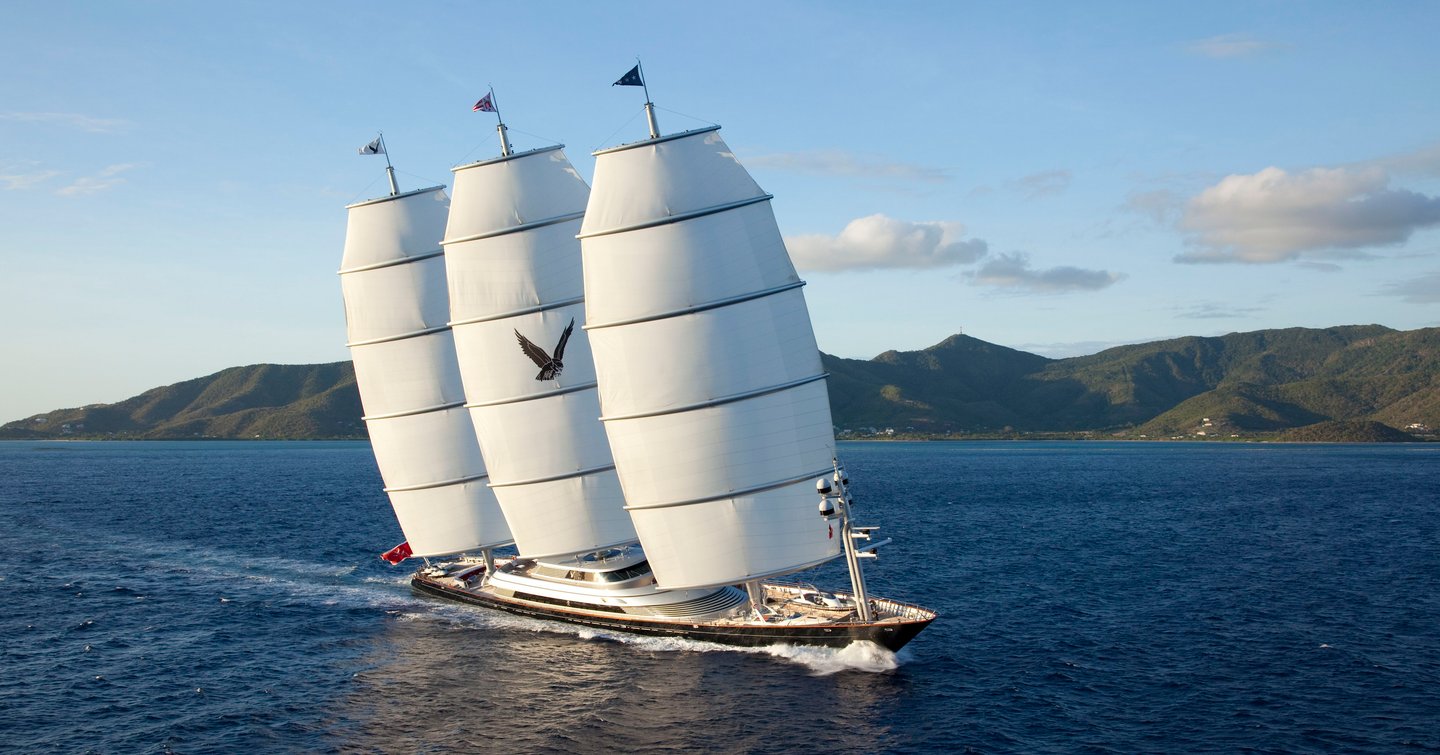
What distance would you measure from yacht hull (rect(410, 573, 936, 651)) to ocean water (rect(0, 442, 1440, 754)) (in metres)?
0.81

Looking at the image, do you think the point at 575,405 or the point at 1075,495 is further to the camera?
the point at 1075,495

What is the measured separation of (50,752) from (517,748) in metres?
18.1

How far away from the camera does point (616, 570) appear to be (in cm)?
5769

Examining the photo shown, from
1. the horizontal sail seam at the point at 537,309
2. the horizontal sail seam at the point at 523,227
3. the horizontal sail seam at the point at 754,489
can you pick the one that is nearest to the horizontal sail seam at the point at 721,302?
the horizontal sail seam at the point at 754,489

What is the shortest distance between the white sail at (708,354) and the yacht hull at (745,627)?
9.40ft

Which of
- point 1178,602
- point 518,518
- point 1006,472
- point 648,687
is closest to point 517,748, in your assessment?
point 648,687

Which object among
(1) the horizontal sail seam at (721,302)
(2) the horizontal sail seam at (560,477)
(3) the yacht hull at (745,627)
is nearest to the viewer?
(3) the yacht hull at (745,627)

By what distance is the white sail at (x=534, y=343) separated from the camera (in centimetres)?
5794

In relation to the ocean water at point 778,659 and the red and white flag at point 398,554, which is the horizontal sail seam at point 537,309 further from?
the red and white flag at point 398,554

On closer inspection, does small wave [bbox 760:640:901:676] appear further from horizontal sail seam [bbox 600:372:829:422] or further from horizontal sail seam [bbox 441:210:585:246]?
horizontal sail seam [bbox 441:210:585:246]

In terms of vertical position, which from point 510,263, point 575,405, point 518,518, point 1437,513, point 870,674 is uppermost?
point 510,263

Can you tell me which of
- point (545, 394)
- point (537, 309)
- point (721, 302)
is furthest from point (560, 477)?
point (721, 302)

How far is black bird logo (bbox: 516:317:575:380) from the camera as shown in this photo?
190ft

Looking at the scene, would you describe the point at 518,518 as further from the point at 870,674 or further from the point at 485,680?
the point at 870,674
